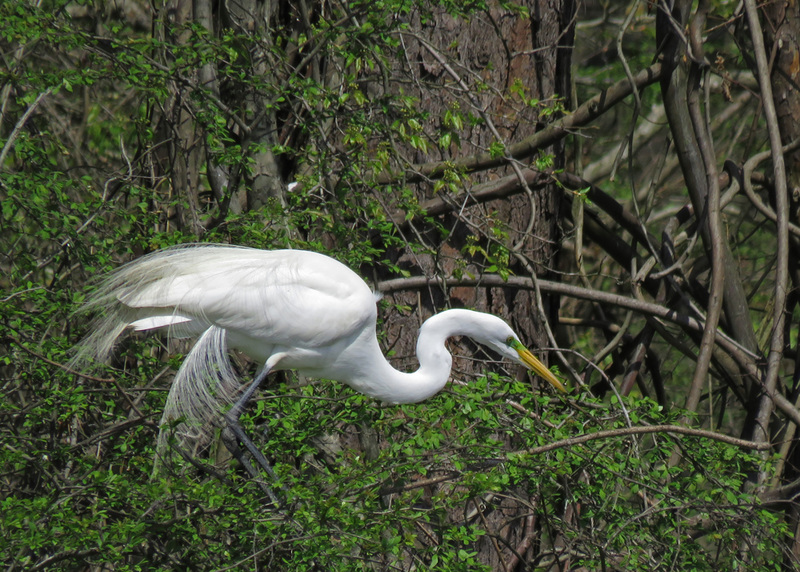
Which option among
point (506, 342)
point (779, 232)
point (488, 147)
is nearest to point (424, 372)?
point (506, 342)

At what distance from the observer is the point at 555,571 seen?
3385 millimetres

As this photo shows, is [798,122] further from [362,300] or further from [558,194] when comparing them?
[362,300]

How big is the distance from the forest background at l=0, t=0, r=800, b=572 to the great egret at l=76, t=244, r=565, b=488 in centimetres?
9

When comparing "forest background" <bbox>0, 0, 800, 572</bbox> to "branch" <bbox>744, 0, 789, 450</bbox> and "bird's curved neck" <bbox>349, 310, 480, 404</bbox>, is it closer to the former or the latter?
"branch" <bbox>744, 0, 789, 450</bbox>

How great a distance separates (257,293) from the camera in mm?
2941

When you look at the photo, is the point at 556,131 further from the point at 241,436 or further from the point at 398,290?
the point at 241,436

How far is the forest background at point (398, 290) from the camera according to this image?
2340 millimetres

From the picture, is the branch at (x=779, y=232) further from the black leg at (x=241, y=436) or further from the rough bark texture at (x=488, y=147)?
the black leg at (x=241, y=436)

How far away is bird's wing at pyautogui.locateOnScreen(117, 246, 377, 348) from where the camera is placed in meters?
Result: 2.90

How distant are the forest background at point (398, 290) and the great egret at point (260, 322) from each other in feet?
0.31

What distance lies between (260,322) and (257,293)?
0.37 feet

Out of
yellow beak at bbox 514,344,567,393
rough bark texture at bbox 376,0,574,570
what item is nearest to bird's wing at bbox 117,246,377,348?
yellow beak at bbox 514,344,567,393

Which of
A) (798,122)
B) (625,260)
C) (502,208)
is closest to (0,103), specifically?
(502,208)

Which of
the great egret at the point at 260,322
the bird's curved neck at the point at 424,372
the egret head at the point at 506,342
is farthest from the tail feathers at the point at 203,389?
the egret head at the point at 506,342
